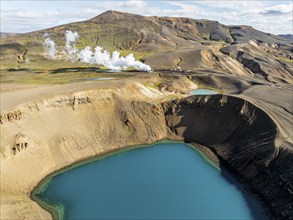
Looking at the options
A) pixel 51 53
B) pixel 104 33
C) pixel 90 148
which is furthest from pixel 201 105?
pixel 104 33

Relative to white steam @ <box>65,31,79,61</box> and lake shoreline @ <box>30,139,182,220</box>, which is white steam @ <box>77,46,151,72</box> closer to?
white steam @ <box>65,31,79,61</box>

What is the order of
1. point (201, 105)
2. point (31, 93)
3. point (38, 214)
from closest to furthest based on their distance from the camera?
1. point (38, 214)
2. point (31, 93)
3. point (201, 105)

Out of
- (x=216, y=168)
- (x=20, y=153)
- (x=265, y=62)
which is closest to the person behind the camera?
(x=20, y=153)

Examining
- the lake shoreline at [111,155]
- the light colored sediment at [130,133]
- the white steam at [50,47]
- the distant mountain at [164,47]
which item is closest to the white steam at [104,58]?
the white steam at [50,47]

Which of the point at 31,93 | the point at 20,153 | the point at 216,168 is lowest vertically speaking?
the point at 216,168

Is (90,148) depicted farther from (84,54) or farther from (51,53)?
(51,53)

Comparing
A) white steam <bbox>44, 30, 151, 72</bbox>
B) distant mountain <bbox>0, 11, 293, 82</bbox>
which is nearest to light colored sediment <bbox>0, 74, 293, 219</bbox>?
white steam <bbox>44, 30, 151, 72</bbox>

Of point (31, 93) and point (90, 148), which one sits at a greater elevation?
point (31, 93)
